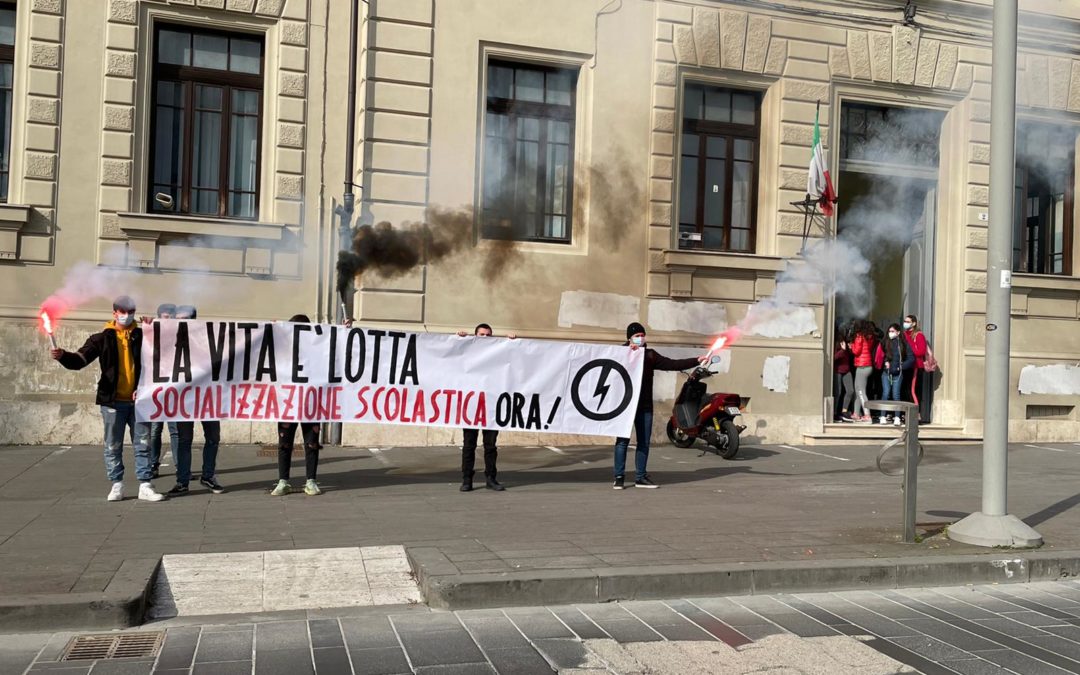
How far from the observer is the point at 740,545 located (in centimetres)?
716

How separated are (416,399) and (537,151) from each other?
591cm

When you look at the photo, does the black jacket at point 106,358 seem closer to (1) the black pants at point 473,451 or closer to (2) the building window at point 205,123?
(1) the black pants at point 473,451

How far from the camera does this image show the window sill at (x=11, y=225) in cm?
1221

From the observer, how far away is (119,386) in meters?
8.94

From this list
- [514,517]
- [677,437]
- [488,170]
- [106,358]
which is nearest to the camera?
[514,517]

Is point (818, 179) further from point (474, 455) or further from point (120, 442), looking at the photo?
point (120, 442)

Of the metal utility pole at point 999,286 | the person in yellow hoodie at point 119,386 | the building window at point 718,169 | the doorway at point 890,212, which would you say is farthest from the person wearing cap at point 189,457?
the doorway at point 890,212

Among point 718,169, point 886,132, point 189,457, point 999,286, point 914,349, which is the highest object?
point 886,132

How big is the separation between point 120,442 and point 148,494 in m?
0.53

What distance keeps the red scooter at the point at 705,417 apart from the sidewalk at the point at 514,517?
436 mm

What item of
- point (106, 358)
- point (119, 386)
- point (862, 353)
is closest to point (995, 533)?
point (119, 386)

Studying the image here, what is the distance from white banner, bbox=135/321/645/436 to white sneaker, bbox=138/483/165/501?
0.63 metres

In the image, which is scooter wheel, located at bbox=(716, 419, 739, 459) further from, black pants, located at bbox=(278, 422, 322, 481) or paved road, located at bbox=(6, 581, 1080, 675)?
paved road, located at bbox=(6, 581, 1080, 675)

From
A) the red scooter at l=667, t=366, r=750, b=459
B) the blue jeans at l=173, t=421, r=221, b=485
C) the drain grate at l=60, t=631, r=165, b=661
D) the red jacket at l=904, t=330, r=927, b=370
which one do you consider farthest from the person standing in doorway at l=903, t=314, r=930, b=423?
the drain grate at l=60, t=631, r=165, b=661
